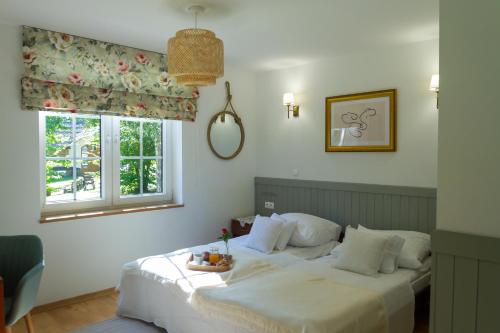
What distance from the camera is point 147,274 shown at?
288 centimetres

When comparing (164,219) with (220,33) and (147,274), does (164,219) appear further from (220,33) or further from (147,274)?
(220,33)

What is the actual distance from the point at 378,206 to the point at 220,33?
218cm

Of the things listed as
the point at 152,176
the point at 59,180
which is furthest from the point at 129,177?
the point at 59,180

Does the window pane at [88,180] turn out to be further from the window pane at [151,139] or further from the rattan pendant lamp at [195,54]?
the rattan pendant lamp at [195,54]

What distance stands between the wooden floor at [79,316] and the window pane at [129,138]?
1.44 m

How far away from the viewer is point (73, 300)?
11.2 feet

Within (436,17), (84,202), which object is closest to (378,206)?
(436,17)

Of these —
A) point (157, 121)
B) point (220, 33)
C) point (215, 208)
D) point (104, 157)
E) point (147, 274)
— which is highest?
point (220, 33)

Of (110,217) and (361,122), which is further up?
(361,122)

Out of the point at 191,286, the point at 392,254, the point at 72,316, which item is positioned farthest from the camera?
the point at 72,316

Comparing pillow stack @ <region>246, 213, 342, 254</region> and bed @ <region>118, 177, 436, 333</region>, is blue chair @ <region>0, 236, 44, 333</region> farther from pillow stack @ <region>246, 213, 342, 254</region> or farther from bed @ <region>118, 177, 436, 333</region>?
pillow stack @ <region>246, 213, 342, 254</region>

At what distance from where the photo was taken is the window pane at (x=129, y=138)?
151 inches

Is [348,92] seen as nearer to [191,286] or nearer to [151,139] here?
[151,139]

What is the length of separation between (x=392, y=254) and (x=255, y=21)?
2108mm
